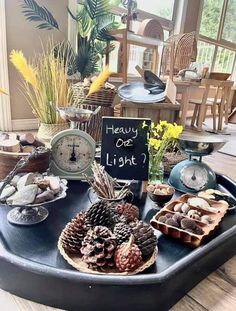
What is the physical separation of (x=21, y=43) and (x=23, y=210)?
7.39ft

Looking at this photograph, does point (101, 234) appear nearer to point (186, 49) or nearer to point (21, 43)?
point (21, 43)

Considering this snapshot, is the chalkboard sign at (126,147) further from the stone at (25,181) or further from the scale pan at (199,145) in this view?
the stone at (25,181)

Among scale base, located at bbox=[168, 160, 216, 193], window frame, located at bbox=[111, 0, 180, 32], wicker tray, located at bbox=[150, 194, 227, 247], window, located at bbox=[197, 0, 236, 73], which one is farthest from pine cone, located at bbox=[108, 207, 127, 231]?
window, located at bbox=[197, 0, 236, 73]

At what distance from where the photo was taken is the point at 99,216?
84 centimetres

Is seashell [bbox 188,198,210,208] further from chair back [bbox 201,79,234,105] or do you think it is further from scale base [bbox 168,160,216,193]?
chair back [bbox 201,79,234,105]

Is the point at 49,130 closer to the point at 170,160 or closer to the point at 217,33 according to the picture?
the point at 170,160

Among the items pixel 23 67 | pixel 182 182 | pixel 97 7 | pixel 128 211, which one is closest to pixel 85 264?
pixel 128 211

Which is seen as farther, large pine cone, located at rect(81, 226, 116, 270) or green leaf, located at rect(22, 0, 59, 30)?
green leaf, located at rect(22, 0, 59, 30)

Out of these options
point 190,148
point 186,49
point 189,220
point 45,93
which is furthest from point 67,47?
point 189,220

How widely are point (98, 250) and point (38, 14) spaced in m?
2.51

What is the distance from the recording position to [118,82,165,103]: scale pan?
1.70 m

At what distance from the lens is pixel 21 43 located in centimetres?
266

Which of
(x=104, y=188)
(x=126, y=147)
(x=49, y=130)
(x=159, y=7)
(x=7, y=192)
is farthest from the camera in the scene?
(x=159, y=7)

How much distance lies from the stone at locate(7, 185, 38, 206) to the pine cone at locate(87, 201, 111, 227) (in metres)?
0.19
